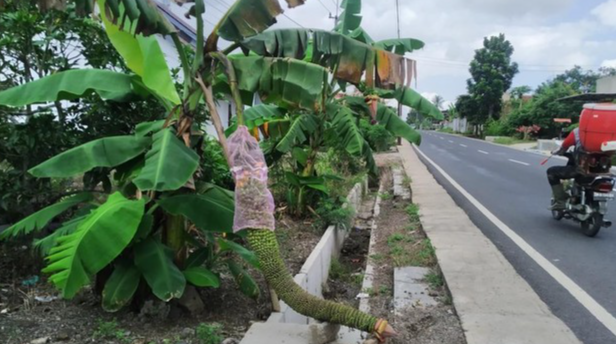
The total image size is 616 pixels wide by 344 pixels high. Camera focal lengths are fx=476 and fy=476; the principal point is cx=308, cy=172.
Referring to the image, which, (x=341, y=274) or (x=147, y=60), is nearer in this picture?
(x=147, y=60)

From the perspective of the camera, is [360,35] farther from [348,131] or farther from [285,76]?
[285,76]

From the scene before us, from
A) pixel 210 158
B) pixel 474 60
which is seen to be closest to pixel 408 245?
pixel 210 158

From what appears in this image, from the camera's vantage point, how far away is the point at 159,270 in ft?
11.3

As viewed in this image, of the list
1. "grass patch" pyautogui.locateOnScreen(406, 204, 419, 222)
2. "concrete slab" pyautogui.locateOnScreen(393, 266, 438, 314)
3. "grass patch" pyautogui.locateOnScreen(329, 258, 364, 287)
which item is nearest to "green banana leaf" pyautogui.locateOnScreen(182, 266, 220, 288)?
"concrete slab" pyautogui.locateOnScreen(393, 266, 438, 314)

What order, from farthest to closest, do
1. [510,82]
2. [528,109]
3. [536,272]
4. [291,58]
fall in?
[510,82]
[528,109]
[536,272]
[291,58]

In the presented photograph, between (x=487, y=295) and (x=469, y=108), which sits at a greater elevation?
(x=469, y=108)

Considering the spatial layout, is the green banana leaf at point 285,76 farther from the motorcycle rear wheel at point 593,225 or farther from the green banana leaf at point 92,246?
the motorcycle rear wheel at point 593,225

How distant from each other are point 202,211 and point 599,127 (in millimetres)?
5972

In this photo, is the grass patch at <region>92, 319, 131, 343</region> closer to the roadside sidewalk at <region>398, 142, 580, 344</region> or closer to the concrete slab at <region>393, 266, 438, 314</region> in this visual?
the concrete slab at <region>393, 266, 438, 314</region>

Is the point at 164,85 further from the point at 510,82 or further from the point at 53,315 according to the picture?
the point at 510,82

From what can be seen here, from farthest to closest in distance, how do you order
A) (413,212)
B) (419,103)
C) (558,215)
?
1. (413,212)
2. (558,215)
3. (419,103)

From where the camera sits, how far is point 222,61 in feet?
11.7

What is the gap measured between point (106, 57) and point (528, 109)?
47.4 m

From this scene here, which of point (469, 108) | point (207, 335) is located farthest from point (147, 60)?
point (469, 108)
